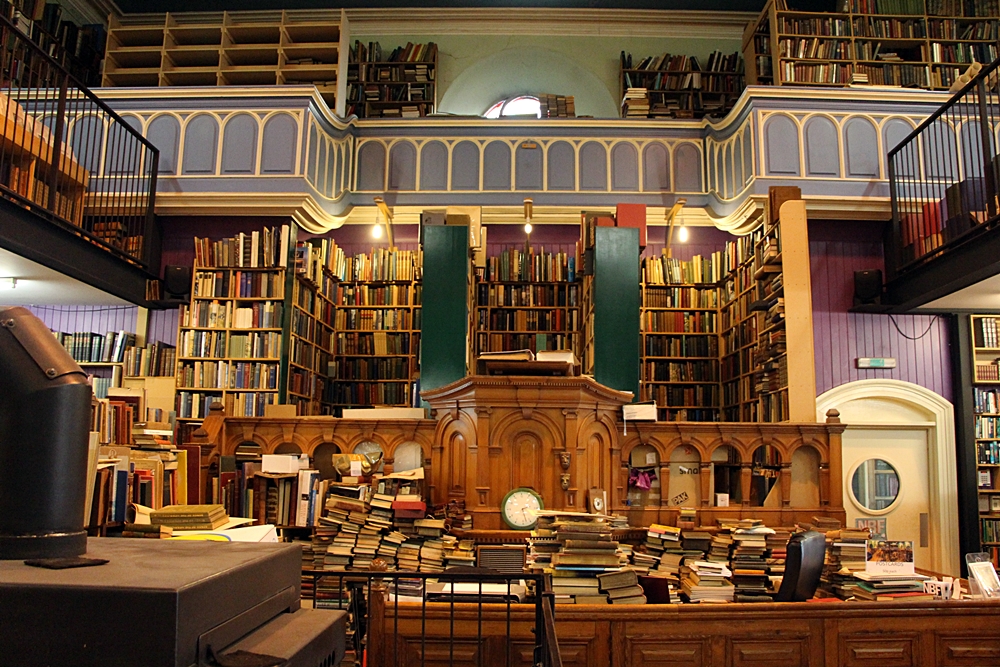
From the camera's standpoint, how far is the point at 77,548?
4.89 ft

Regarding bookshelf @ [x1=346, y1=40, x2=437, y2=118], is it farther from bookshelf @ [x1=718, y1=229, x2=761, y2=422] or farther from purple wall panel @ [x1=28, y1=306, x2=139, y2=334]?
bookshelf @ [x1=718, y1=229, x2=761, y2=422]

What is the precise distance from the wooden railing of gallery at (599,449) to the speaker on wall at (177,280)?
10.4 ft

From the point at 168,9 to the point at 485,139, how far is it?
18.0 ft

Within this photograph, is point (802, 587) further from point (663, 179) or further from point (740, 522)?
point (663, 179)

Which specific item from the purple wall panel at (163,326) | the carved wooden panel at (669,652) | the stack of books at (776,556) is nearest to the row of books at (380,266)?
the purple wall panel at (163,326)

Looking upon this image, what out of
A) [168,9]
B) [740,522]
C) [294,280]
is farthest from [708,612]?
[168,9]

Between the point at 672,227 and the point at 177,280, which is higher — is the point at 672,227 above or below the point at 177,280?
above

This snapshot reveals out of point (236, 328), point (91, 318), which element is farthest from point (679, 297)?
point (91, 318)

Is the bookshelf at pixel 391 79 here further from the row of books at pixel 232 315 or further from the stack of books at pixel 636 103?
the row of books at pixel 232 315

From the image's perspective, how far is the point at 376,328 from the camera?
30.6ft

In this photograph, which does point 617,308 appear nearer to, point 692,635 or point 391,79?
point 692,635

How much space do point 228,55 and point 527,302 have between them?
16.3 feet

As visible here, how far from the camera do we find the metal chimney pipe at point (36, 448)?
57.0 inches

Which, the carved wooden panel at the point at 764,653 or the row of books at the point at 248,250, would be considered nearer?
the carved wooden panel at the point at 764,653
